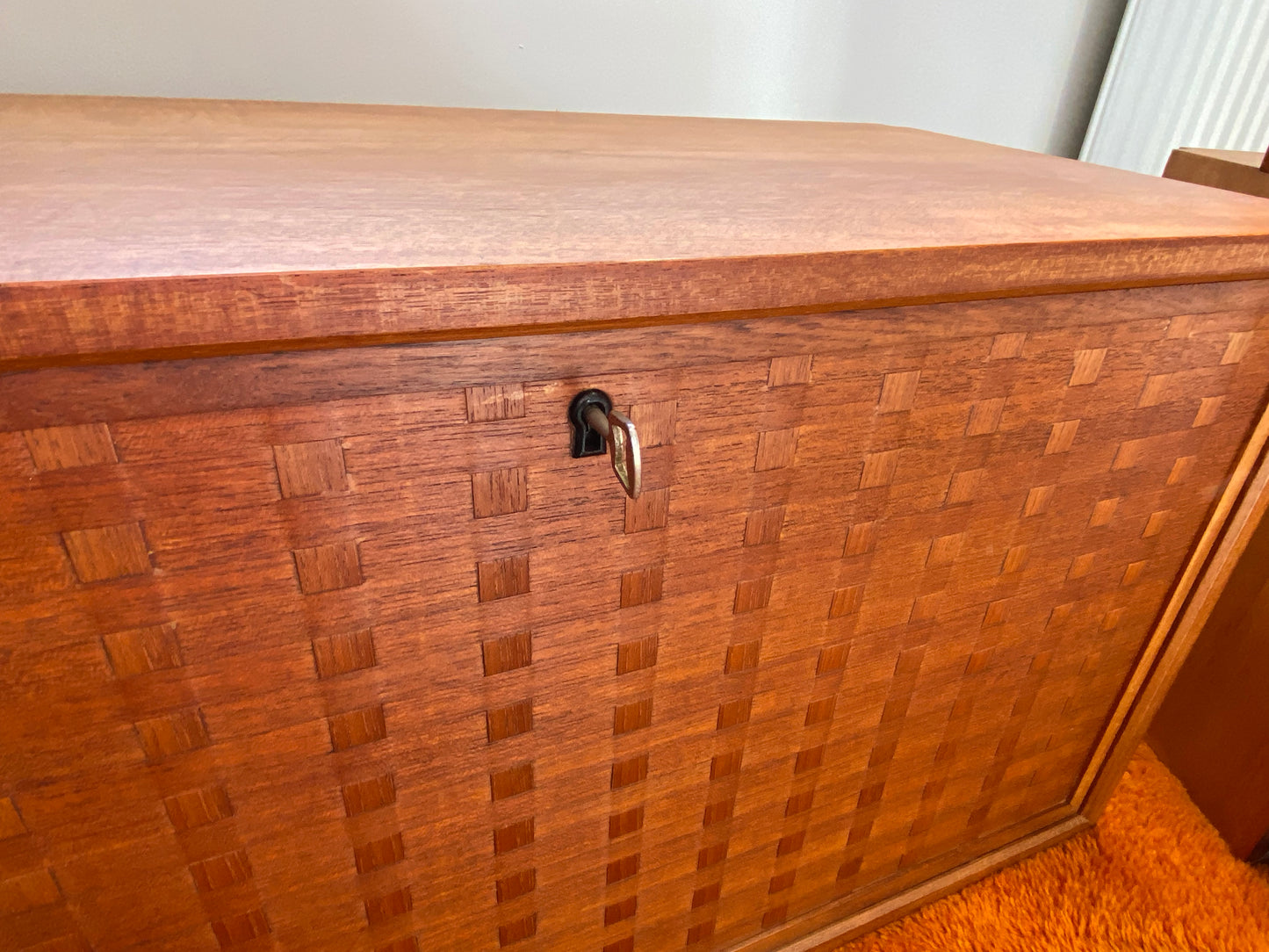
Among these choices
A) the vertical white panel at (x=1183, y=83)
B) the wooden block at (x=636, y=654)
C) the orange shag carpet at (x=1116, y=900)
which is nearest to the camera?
the wooden block at (x=636, y=654)

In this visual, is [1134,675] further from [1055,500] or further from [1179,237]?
[1179,237]

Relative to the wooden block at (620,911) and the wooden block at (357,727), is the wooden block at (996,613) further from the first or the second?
the wooden block at (357,727)

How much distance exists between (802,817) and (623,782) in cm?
21

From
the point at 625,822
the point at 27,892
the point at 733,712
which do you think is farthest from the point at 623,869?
the point at 27,892

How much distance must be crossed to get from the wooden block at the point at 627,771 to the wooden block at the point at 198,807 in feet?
0.77

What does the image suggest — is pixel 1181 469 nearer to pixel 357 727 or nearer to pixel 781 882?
pixel 781 882

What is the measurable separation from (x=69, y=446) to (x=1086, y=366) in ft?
1.91

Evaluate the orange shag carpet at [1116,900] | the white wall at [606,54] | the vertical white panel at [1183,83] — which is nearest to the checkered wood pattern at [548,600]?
the orange shag carpet at [1116,900]

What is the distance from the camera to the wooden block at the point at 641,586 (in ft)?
1.53

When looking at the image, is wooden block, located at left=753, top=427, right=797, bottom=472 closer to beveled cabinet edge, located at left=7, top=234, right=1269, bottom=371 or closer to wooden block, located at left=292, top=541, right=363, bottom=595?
beveled cabinet edge, located at left=7, top=234, right=1269, bottom=371

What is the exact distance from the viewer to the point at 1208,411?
0.63m

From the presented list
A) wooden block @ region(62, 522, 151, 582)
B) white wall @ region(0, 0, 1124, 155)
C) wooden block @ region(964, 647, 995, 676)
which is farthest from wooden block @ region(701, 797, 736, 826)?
white wall @ region(0, 0, 1124, 155)

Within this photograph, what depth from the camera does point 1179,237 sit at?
475 mm

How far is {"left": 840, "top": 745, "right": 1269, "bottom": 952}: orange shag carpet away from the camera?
0.84 m
